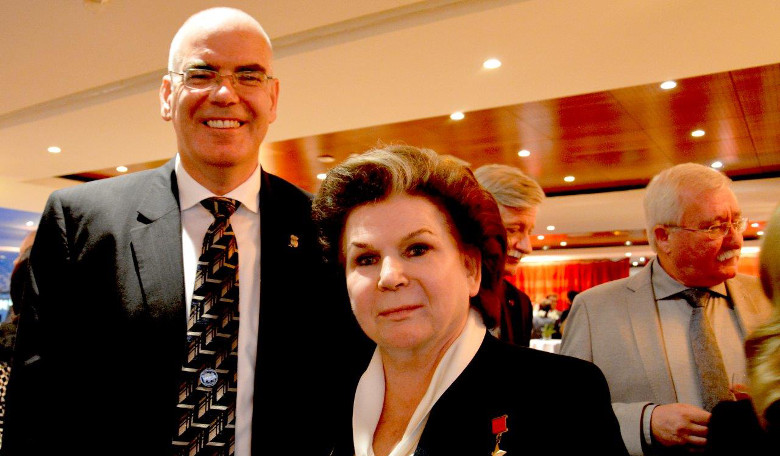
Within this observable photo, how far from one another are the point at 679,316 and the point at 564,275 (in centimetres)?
1733

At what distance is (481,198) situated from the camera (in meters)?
1.27

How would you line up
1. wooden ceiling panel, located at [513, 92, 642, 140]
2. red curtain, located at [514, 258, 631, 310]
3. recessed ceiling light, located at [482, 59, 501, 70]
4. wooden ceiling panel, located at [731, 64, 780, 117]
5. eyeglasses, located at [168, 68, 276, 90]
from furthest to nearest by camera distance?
red curtain, located at [514, 258, 631, 310]
wooden ceiling panel, located at [513, 92, 642, 140]
wooden ceiling panel, located at [731, 64, 780, 117]
recessed ceiling light, located at [482, 59, 501, 70]
eyeglasses, located at [168, 68, 276, 90]

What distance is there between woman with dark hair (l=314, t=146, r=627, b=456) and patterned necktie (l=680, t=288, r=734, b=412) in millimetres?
992

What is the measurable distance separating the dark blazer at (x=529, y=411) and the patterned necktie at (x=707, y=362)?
98 cm

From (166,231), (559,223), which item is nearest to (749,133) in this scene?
(559,223)

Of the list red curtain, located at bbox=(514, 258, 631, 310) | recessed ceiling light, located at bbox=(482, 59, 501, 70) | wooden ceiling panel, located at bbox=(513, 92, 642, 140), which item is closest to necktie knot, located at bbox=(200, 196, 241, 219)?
recessed ceiling light, located at bbox=(482, 59, 501, 70)

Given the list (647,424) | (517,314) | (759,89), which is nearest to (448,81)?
(517,314)

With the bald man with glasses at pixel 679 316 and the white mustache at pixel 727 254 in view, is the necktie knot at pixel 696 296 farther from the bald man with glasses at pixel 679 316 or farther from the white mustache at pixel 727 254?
the white mustache at pixel 727 254

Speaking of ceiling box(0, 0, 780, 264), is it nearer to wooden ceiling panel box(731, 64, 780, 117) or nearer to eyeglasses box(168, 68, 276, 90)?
wooden ceiling panel box(731, 64, 780, 117)

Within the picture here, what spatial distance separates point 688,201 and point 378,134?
4912 mm

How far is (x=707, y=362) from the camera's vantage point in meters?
1.97

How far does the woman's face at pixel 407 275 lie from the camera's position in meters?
1.16

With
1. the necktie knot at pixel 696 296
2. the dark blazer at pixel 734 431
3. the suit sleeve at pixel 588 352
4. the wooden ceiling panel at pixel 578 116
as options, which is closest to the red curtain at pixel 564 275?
the wooden ceiling panel at pixel 578 116

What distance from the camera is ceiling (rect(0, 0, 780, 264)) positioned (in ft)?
12.6
